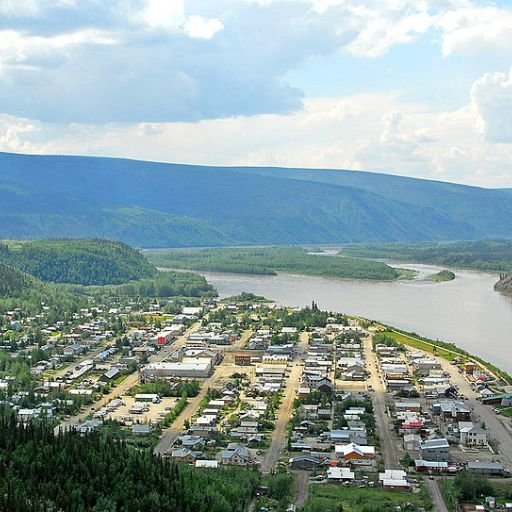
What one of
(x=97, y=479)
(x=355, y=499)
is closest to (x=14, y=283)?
(x=97, y=479)

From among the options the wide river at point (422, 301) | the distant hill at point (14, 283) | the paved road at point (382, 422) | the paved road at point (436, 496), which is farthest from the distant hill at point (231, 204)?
the paved road at point (436, 496)

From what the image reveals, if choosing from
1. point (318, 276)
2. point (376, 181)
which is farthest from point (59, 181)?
point (318, 276)

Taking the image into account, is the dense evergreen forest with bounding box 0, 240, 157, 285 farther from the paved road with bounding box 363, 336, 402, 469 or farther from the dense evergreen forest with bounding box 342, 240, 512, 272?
the paved road with bounding box 363, 336, 402, 469

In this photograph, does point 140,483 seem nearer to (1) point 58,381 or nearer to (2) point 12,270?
(1) point 58,381

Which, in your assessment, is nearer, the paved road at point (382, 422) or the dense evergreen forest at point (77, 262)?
the paved road at point (382, 422)

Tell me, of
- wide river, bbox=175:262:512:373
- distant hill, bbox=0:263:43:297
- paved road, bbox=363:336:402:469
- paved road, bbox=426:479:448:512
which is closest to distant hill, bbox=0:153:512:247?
wide river, bbox=175:262:512:373

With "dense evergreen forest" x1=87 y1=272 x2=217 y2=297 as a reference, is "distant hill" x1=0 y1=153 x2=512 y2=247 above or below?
above

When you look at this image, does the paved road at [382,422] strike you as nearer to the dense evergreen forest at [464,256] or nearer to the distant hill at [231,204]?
the dense evergreen forest at [464,256]
